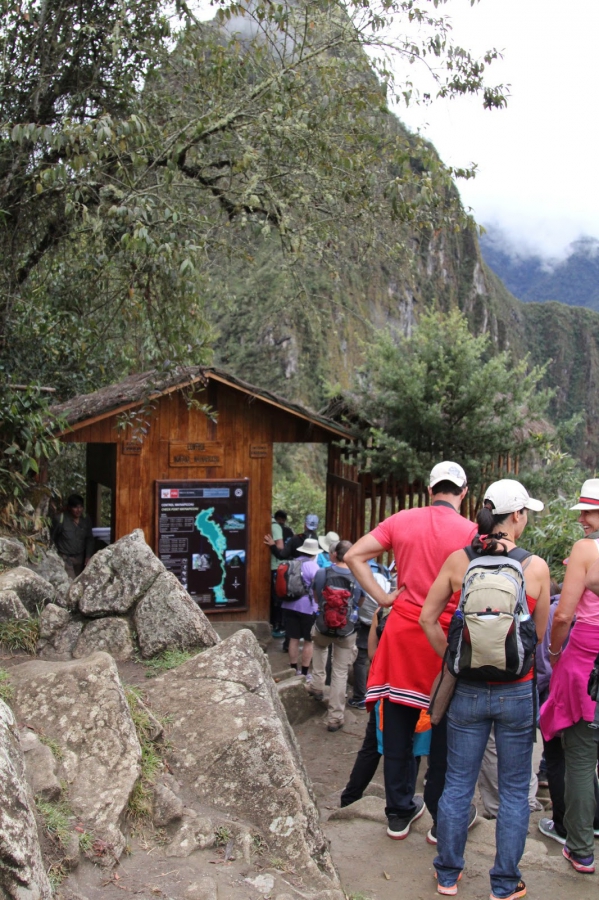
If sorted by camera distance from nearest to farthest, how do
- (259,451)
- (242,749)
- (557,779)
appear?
(242,749), (557,779), (259,451)

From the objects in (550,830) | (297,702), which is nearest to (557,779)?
(550,830)

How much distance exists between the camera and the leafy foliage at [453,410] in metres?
10.4

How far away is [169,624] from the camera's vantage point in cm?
524

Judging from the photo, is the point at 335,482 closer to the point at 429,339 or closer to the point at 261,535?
the point at 261,535

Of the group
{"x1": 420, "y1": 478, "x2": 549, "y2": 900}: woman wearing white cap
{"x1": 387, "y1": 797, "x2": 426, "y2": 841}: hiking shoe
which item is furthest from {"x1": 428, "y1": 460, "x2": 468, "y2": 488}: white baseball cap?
{"x1": 387, "y1": 797, "x2": 426, "y2": 841}: hiking shoe

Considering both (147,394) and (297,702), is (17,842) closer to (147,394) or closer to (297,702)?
(297,702)

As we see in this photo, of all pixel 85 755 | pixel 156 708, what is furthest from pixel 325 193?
pixel 85 755

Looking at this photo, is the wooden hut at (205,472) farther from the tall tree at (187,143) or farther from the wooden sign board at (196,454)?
the tall tree at (187,143)

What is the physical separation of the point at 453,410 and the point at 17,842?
8.82 meters

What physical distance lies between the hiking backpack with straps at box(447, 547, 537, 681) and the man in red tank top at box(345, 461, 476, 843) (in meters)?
0.53

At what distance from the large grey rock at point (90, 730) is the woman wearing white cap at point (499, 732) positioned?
4.47 ft

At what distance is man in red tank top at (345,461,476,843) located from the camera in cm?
377

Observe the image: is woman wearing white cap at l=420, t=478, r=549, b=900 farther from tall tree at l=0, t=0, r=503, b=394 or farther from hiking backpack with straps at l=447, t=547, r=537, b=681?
tall tree at l=0, t=0, r=503, b=394

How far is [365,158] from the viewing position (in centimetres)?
921
